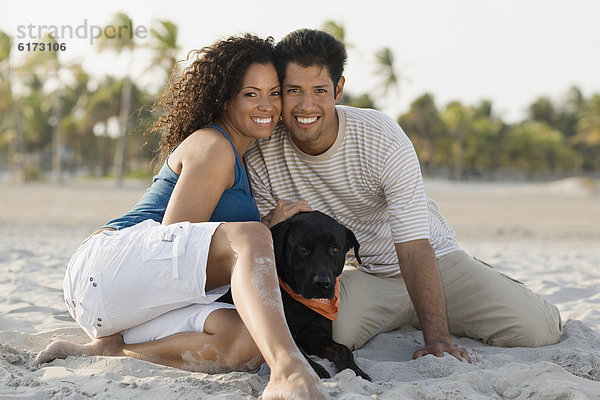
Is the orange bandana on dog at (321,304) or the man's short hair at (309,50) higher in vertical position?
the man's short hair at (309,50)

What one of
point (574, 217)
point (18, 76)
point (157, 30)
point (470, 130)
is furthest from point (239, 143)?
point (470, 130)

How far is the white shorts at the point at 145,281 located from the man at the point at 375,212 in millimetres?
1000

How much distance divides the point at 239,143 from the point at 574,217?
16062 millimetres

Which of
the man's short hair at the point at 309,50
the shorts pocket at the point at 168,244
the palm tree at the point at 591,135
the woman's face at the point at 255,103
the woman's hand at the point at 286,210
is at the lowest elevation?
the shorts pocket at the point at 168,244

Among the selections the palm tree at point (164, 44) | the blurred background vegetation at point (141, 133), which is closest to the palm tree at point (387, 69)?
the blurred background vegetation at point (141, 133)

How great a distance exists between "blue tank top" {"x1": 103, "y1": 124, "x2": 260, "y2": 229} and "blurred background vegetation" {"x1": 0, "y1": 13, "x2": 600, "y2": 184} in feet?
91.8

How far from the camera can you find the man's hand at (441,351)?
3.30 metres

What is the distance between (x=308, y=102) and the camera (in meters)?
3.65

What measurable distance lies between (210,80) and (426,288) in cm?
173

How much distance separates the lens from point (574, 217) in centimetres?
1744

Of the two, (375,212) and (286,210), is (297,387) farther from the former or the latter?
(375,212)

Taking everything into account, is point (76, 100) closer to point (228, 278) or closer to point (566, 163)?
point (566, 163)

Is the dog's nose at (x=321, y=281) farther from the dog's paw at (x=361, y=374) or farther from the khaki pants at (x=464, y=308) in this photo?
the khaki pants at (x=464, y=308)

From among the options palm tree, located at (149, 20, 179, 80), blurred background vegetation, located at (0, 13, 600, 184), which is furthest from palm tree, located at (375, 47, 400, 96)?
palm tree, located at (149, 20, 179, 80)
